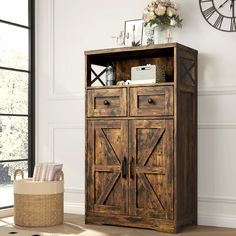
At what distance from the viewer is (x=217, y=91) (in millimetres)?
4898

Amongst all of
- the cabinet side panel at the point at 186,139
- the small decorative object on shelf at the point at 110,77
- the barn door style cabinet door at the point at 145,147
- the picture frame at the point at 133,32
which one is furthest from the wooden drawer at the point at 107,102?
the picture frame at the point at 133,32

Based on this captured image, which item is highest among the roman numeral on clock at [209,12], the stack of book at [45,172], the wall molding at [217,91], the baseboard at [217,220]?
the roman numeral on clock at [209,12]

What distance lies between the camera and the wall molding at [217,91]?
4836 millimetres

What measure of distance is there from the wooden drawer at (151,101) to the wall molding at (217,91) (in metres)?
0.50

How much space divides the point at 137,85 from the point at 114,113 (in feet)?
1.11

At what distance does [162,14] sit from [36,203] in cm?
206

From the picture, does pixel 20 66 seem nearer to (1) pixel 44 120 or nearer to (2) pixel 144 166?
(1) pixel 44 120

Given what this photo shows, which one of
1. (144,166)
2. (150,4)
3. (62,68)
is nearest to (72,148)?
(62,68)

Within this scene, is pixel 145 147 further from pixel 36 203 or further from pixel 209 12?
pixel 209 12

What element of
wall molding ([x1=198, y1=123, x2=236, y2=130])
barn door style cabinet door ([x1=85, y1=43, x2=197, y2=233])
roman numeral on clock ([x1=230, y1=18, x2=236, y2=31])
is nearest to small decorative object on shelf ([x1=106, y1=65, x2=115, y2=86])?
barn door style cabinet door ([x1=85, y1=43, x2=197, y2=233])

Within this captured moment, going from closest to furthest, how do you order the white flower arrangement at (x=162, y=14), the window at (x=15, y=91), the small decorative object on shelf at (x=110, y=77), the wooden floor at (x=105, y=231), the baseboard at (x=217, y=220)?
the wooden floor at (x=105, y=231) < the baseboard at (x=217, y=220) < the white flower arrangement at (x=162, y=14) < the small decorative object on shelf at (x=110, y=77) < the window at (x=15, y=91)

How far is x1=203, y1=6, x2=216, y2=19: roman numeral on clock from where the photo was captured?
492cm

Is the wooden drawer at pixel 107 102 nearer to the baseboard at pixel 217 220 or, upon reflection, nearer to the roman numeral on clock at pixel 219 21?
the roman numeral on clock at pixel 219 21

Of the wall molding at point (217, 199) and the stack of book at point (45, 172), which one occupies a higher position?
the stack of book at point (45, 172)
